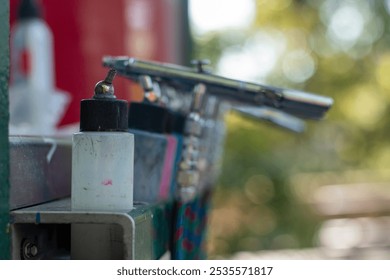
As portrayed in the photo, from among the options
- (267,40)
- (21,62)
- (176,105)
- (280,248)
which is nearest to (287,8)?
(267,40)

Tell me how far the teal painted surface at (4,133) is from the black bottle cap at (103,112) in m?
0.09

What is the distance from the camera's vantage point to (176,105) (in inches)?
48.4

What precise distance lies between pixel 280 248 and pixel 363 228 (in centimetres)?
149

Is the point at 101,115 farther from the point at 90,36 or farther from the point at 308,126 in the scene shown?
the point at 308,126

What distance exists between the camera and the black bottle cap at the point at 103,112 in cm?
82

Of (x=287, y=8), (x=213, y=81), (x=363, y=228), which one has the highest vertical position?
(x=287, y=8)

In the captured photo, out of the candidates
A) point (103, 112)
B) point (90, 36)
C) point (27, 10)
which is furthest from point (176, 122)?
point (90, 36)

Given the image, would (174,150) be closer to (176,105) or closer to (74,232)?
(176,105)

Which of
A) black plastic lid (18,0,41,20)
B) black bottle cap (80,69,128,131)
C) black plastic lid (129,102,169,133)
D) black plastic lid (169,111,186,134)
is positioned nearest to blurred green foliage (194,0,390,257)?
black plastic lid (18,0,41,20)

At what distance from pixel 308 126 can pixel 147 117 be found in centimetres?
607

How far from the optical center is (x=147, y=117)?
1062mm

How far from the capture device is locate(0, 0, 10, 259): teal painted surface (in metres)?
0.80

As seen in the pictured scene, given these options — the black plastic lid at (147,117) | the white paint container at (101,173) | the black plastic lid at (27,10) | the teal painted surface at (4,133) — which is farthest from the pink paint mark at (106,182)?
the black plastic lid at (27,10)

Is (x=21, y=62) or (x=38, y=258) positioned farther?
(x=21, y=62)
